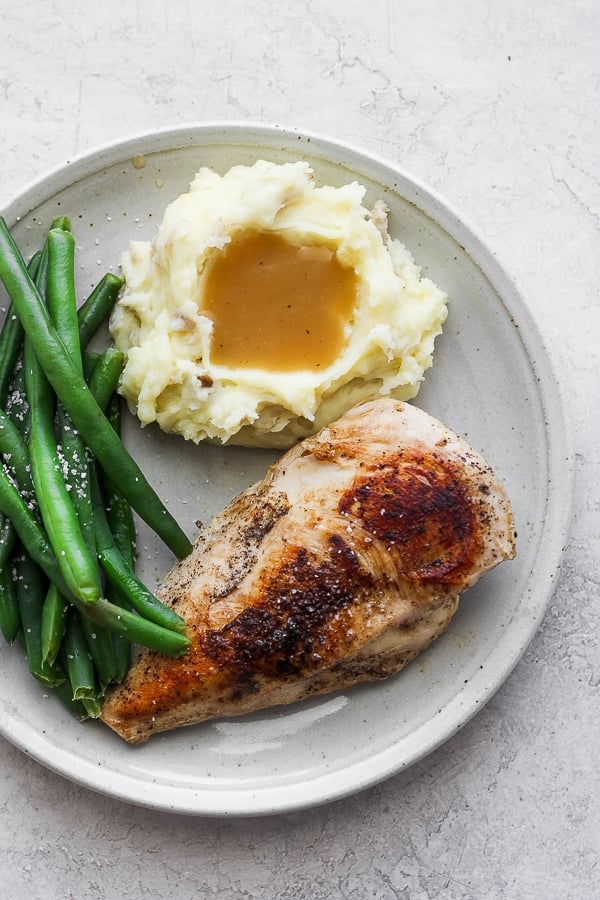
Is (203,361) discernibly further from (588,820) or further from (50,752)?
(588,820)

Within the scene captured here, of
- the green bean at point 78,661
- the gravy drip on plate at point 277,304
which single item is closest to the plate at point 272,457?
the green bean at point 78,661

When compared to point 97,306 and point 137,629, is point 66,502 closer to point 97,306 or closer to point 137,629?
point 137,629

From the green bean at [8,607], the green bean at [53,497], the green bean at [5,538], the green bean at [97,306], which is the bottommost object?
the green bean at [8,607]

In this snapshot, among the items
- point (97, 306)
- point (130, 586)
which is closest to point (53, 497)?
point (130, 586)

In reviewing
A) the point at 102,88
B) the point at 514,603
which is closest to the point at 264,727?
the point at 514,603

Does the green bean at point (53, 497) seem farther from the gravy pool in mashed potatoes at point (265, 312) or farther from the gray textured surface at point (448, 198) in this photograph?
the gray textured surface at point (448, 198)

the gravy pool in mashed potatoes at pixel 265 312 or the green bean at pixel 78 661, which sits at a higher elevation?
the gravy pool in mashed potatoes at pixel 265 312

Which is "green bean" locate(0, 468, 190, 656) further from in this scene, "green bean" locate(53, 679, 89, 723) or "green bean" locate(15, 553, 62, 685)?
"green bean" locate(53, 679, 89, 723)
